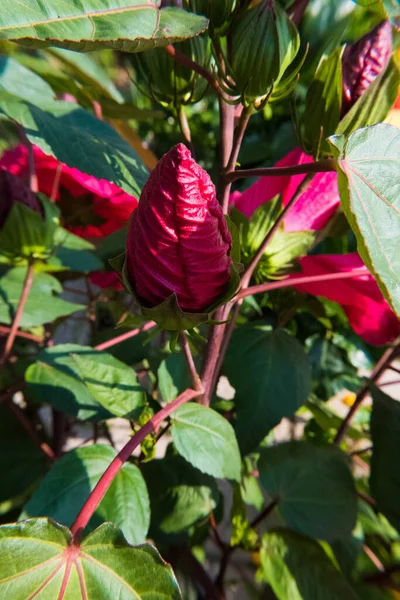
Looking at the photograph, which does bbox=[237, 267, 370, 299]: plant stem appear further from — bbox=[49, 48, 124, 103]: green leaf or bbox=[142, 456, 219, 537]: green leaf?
bbox=[49, 48, 124, 103]: green leaf

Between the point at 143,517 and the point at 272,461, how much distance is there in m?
0.17

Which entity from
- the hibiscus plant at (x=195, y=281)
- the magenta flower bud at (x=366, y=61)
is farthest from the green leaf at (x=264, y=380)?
the magenta flower bud at (x=366, y=61)

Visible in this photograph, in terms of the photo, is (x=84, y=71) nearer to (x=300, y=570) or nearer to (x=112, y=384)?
(x=112, y=384)

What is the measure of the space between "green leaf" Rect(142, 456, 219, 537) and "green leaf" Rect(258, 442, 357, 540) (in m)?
0.06

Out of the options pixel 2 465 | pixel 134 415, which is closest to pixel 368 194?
pixel 134 415

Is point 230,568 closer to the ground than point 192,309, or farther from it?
closer to the ground

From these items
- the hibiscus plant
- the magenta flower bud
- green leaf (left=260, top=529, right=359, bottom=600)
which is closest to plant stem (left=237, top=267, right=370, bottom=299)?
the hibiscus plant

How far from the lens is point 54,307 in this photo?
15.5 inches

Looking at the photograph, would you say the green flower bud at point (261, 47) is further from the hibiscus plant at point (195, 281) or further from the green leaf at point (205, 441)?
the green leaf at point (205, 441)

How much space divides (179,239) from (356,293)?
8.1 inches

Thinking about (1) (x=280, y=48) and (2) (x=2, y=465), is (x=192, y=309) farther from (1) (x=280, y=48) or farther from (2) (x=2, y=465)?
(2) (x=2, y=465)

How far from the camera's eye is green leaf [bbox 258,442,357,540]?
389 millimetres

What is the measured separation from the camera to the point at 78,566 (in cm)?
22

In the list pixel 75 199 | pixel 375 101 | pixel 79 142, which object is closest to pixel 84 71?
pixel 75 199
